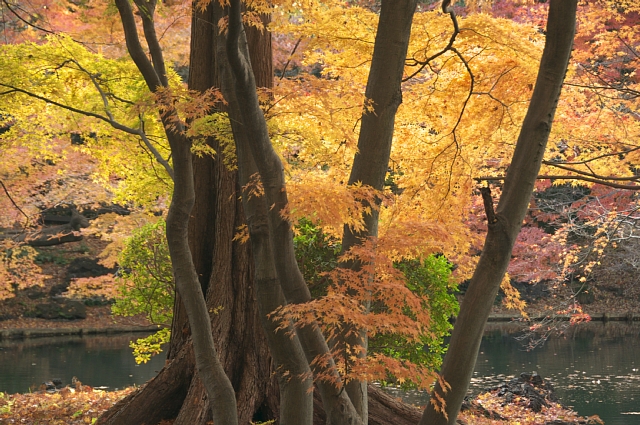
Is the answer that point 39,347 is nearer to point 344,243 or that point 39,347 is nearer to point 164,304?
point 164,304

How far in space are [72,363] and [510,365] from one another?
28.5 ft

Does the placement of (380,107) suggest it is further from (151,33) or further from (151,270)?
(151,270)

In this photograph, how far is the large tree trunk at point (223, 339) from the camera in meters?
5.80

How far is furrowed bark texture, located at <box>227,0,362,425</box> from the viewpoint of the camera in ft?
12.6

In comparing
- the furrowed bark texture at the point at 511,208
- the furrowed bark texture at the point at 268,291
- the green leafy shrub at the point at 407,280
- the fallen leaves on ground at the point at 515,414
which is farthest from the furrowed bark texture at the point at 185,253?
the fallen leaves on ground at the point at 515,414

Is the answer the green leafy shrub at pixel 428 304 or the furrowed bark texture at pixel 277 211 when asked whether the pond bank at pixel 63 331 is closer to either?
the green leafy shrub at pixel 428 304

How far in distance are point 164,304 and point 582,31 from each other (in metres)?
5.98

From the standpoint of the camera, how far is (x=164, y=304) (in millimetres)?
8523

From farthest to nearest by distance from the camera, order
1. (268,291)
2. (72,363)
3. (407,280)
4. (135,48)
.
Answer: (72,363) → (407,280) → (135,48) → (268,291)

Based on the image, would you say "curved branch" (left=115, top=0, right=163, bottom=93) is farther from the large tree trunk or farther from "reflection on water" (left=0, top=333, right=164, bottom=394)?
"reflection on water" (left=0, top=333, right=164, bottom=394)

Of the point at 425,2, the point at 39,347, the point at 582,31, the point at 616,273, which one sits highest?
the point at 425,2

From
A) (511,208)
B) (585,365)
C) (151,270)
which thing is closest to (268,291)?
(511,208)

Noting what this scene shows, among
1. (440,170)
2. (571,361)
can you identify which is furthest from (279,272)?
(571,361)

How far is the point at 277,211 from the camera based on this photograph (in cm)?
400
